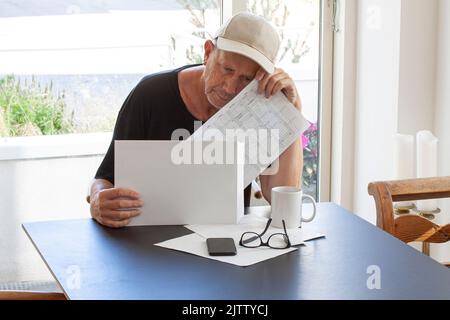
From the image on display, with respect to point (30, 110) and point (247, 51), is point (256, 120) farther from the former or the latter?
point (30, 110)

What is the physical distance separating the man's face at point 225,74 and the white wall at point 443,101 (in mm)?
1131

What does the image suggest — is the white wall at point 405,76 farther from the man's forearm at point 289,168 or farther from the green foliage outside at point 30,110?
the green foliage outside at point 30,110

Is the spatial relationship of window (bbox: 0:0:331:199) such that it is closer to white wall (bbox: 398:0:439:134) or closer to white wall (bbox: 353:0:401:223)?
white wall (bbox: 353:0:401:223)

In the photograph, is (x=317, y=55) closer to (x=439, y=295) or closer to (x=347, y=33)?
(x=347, y=33)

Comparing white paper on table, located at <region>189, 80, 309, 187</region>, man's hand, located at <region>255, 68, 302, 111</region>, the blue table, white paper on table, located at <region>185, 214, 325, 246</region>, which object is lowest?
the blue table

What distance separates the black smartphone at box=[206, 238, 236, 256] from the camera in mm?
1654

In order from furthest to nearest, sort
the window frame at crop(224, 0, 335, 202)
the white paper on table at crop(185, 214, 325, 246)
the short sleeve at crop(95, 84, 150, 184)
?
the window frame at crop(224, 0, 335, 202) < the short sleeve at crop(95, 84, 150, 184) < the white paper on table at crop(185, 214, 325, 246)

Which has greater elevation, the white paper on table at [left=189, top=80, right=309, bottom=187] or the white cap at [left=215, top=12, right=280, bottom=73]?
the white cap at [left=215, top=12, right=280, bottom=73]

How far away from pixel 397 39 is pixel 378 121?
359mm

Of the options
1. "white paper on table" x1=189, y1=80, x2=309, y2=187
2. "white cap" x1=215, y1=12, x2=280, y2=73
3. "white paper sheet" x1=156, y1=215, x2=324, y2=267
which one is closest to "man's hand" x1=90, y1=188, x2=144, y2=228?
"white paper sheet" x1=156, y1=215, x2=324, y2=267

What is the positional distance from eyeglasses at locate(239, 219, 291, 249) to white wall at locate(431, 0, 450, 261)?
1.27 meters

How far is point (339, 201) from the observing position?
334cm

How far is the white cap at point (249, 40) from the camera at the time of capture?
200cm

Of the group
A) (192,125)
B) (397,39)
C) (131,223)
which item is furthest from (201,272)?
(397,39)
